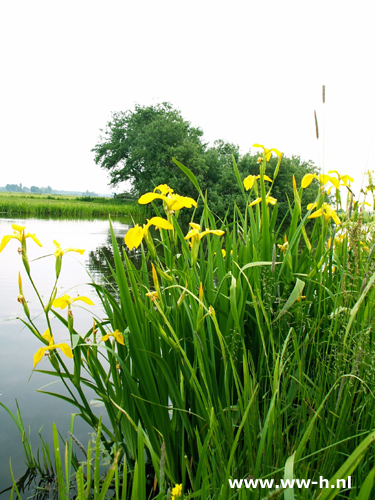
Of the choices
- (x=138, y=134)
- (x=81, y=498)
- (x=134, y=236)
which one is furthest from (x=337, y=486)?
(x=138, y=134)

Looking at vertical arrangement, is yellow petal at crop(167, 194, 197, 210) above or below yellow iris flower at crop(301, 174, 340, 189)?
below

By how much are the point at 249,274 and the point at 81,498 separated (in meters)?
0.91

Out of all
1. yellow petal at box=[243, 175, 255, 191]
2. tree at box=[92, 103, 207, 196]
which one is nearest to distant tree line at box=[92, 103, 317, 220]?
tree at box=[92, 103, 207, 196]

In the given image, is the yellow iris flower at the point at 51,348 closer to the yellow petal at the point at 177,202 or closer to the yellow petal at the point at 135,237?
the yellow petal at the point at 135,237

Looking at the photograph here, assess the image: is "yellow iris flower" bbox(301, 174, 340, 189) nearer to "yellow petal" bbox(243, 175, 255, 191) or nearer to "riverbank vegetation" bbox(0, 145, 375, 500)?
"riverbank vegetation" bbox(0, 145, 375, 500)

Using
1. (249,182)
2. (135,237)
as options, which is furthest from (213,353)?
(249,182)

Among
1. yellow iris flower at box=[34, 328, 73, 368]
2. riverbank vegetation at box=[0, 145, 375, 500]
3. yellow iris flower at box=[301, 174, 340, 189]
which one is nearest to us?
riverbank vegetation at box=[0, 145, 375, 500]

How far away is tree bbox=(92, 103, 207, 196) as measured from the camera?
66.2ft

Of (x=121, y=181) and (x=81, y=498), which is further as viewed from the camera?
(x=121, y=181)

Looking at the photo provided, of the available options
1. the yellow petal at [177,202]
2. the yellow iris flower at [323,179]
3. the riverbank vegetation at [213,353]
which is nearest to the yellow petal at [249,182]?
the riverbank vegetation at [213,353]

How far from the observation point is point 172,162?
1728cm

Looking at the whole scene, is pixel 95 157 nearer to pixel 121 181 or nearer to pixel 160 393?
pixel 121 181

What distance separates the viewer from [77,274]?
5957mm

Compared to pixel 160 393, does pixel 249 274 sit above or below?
above
